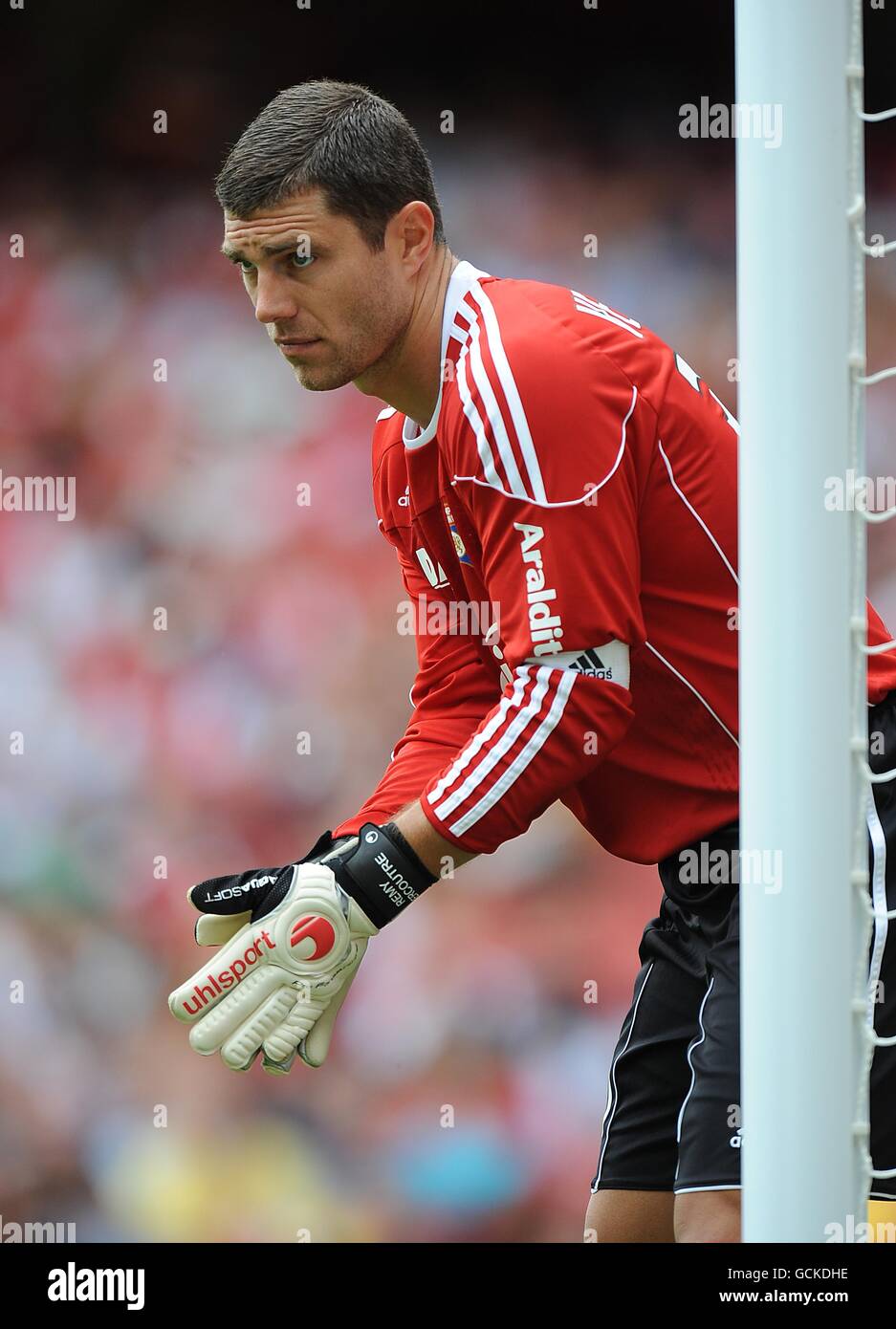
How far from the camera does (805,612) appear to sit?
1320mm

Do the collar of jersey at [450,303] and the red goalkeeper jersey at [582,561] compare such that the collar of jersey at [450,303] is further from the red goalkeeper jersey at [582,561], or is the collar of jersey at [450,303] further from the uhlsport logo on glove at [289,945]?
the uhlsport logo on glove at [289,945]

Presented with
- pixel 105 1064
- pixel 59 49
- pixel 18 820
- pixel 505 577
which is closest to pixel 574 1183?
pixel 105 1064

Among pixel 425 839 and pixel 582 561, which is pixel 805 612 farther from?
pixel 425 839

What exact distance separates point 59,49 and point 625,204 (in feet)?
4.00

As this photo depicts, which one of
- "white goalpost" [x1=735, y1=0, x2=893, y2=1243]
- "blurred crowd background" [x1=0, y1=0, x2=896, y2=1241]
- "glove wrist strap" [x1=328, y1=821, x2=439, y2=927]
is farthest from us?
"blurred crowd background" [x1=0, y1=0, x2=896, y2=1241]

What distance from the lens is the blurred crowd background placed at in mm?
3586

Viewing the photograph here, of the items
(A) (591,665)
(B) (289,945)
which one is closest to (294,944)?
(B) (289,945)

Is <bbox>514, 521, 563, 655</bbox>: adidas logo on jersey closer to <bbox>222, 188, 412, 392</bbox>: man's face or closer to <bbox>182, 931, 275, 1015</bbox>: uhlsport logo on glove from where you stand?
<bbox>222, 188, 412, 392</bbox>: man's face

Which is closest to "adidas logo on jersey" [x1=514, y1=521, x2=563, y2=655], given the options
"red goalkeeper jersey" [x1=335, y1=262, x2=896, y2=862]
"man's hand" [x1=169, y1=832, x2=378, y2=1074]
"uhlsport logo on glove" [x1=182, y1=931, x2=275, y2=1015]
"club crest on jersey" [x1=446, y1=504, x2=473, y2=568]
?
"red goalkeeper jersey" [x1=335, y1=262, x2=896, y2=862]

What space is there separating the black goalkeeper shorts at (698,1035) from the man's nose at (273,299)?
693 millimetres

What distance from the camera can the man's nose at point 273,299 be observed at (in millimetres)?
1800

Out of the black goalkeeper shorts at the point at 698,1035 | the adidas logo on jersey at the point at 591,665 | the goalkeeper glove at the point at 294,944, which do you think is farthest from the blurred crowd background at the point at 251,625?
the adidas logo on jersey at the point at 591,665

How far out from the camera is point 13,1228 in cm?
356

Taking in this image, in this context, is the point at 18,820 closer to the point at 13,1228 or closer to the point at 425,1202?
the point at 13,1228
